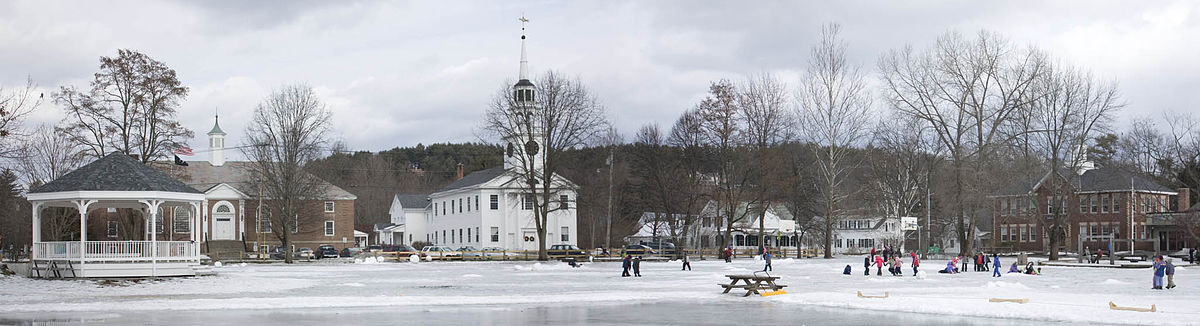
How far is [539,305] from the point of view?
26.9 m

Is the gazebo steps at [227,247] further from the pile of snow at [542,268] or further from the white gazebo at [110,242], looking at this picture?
the white gazebo at [110,242]

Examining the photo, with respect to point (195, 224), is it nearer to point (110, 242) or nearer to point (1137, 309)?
point (110, 242)

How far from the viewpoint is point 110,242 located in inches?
1467

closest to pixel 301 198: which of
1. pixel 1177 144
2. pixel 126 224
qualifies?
pixel 126 224

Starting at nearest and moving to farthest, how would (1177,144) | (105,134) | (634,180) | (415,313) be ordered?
(415,313) < (105,134) < (1177,144) < (634,180)

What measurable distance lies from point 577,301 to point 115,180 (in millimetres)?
18800

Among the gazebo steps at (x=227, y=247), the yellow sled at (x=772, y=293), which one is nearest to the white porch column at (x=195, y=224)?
the yellow sled at (x=772, y=293)

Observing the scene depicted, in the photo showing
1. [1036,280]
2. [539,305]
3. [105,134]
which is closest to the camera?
[539,305]

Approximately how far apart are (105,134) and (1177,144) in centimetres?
6386

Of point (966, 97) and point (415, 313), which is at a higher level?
point (966, 97)

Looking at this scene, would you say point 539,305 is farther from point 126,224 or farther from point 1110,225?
point 1110,225

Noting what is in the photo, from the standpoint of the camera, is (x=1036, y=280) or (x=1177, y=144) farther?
(x=1177, y=144)

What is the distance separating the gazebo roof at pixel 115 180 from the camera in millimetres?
36753

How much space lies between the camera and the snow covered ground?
22375 mm
